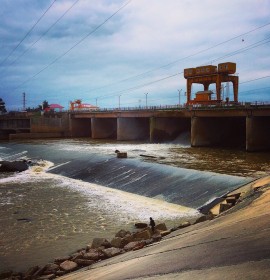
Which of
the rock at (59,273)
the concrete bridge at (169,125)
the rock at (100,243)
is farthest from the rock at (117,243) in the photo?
the concrete bridge at (169,125)

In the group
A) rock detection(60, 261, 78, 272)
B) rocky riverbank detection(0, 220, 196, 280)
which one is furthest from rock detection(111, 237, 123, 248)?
rock detection(60, 261, 78, 272)

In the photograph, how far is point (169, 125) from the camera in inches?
1864

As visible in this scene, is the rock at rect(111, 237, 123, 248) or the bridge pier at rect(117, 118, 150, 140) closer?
the rock at rect(111, 237, 123, 248)

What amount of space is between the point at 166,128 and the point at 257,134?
1645 centimetres

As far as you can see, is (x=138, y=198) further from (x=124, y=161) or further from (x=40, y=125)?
(x=40, y=125)

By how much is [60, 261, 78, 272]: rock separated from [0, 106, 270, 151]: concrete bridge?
25.2 meters

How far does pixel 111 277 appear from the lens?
653 centimetres

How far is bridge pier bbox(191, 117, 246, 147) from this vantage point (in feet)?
125

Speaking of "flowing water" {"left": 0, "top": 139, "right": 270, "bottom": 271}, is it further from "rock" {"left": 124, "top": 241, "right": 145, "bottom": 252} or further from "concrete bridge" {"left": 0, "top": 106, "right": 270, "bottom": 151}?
"concrete bridge" {"left": 0, "top": 106, "right": 270, "bottom": 151}

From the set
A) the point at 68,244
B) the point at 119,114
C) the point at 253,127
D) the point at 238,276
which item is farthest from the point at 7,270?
the point at 119,114

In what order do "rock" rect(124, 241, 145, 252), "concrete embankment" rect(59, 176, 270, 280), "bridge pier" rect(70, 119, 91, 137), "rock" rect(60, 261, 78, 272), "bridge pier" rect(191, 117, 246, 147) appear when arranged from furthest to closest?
1. "bridge pier" rect(70, 119, 91, 137)
2. "bridge pier" rect(191, 117, 246, 147)
3. "rock" rect(124, 241, 145, 252)
4. "rock" rect(60, 261, 78, 272)
5. "concrete embankment" rect(59, 176, 270, 280)

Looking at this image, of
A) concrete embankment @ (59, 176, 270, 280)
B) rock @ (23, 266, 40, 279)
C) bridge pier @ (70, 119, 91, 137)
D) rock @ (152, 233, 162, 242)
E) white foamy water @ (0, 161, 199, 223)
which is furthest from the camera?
bridge pier @ (70, 119, 91, 137)

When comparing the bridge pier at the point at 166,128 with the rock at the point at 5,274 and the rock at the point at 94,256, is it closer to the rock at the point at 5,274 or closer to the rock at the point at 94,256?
the rock at the point at 94,256

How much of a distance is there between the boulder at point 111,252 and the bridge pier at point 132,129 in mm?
42045
